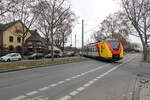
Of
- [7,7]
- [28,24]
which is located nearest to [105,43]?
[7,7]

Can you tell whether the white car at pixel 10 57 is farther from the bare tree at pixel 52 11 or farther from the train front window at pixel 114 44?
the train front window at pixel 114 44

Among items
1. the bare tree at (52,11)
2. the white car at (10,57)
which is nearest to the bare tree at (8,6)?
the bare tree at (52,11)

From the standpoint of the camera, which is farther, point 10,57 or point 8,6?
point 10,57

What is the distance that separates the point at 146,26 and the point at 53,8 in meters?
15.4

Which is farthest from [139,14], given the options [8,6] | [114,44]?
[8,6]

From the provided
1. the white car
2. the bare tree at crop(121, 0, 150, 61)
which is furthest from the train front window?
the white car

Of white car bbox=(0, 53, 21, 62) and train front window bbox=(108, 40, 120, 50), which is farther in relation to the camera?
white car bbox=(0, 53, 21, 62)

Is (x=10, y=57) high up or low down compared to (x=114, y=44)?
down

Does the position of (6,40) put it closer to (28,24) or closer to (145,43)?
(28,24)

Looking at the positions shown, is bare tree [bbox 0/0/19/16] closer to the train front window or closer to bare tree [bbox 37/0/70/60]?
bare tree [bbox 37/0/70/60]

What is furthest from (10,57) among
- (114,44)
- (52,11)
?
(114,44)

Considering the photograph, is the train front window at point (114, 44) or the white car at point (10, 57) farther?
the white car at point (10, 57)

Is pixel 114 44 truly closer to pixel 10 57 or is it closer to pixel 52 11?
pixel 52 11

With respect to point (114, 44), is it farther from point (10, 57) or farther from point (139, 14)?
point (10, 57)
